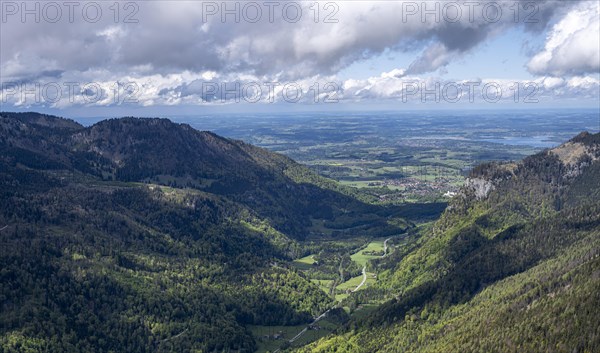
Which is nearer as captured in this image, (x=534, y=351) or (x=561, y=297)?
(x=534, y=351)

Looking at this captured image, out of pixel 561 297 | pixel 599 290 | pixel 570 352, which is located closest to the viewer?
pixel 570 352

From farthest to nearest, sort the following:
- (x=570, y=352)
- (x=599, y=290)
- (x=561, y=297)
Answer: (x=561, y=297) < (x=599, y=290) < (x=570, y=352)

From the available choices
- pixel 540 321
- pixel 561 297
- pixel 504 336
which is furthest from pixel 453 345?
pixel 561 297

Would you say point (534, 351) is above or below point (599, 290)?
below

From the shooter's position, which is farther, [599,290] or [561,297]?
[561,297]

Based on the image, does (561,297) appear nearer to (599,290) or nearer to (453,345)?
(599,290)

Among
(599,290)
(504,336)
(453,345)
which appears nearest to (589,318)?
(599,290)

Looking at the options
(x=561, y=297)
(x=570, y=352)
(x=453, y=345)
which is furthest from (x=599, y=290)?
(x=453, y=345)

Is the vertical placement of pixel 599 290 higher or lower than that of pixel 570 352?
higher

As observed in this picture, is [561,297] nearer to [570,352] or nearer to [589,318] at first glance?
[589,318]
